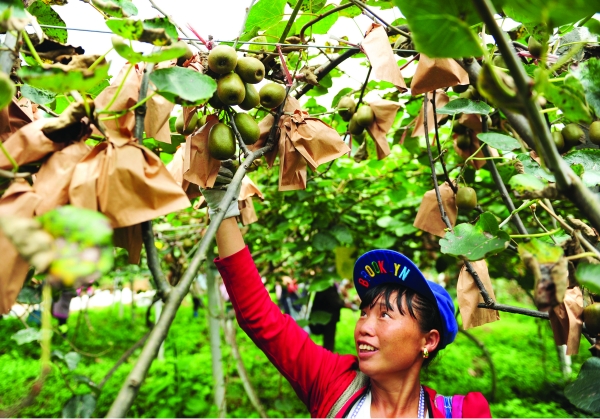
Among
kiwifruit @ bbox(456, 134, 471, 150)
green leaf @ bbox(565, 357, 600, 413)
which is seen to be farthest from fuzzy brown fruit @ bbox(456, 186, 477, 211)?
green leaf @ bbox(565, 357, 600, 413)

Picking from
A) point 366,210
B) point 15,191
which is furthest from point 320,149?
point 366,210

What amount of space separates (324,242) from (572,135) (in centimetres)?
156

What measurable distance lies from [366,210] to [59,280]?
9.61 feet

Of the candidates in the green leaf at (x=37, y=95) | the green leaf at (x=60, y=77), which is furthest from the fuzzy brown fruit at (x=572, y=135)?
the green leaf at (x=37, y=95)

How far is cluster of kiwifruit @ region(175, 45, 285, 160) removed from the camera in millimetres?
892

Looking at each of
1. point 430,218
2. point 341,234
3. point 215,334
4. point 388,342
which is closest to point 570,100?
point 430,218

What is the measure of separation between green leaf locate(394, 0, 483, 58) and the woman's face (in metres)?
0.97

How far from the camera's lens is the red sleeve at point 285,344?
4.42 feet

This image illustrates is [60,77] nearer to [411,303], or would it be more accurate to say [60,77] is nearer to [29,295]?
[411,303]

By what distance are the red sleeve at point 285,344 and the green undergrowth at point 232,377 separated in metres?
1.94

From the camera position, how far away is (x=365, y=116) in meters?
1.49

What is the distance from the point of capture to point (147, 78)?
702 millimetres

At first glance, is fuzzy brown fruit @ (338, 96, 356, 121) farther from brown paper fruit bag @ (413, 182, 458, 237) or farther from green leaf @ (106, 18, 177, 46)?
green leaf @ (106, 18, 177, 46)

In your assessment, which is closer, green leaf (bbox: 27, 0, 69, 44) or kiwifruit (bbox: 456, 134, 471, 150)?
green leaf (bbox: 27, 0, 69, 44)
